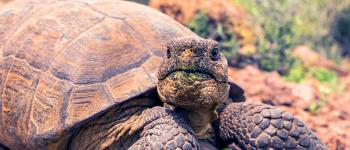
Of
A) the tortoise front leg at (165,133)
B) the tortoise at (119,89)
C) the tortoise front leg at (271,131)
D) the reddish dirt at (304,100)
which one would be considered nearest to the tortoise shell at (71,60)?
the tortoise at (119,89)

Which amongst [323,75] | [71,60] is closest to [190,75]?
[71,60]

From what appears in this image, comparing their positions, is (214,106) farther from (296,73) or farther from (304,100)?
(296,73)

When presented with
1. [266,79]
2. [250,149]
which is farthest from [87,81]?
[266,79]

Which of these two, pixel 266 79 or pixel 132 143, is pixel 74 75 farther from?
pixel 266 79

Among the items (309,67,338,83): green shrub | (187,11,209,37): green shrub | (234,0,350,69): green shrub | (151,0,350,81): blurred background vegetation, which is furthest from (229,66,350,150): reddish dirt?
(187,11,209,37): green shrub

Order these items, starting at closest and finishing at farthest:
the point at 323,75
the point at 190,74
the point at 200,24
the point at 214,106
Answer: the point at 190,74
the point at 214,106
the point at 200,24
the point at 323,75

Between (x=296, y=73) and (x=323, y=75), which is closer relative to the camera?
(x=296, y=73)
